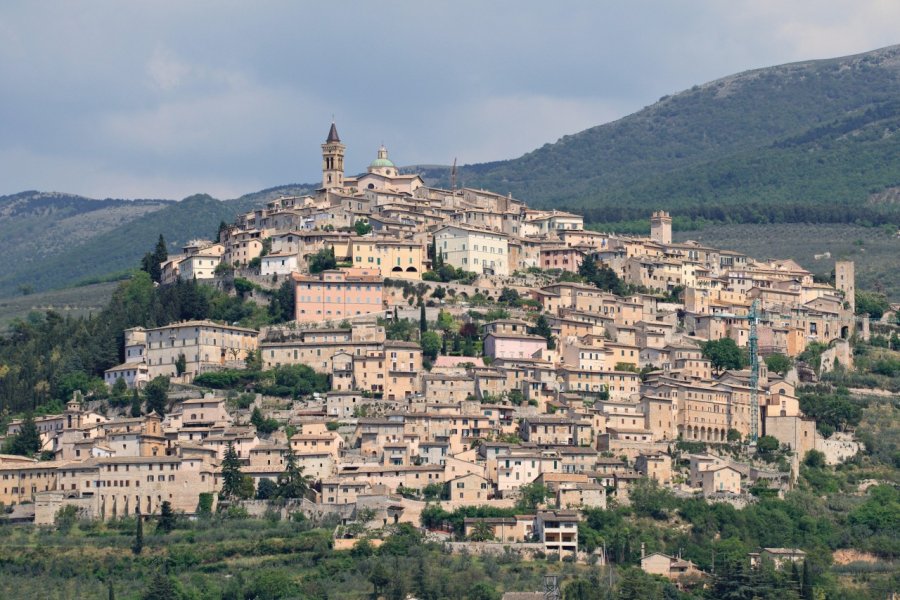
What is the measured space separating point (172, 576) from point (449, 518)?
952 centimetres

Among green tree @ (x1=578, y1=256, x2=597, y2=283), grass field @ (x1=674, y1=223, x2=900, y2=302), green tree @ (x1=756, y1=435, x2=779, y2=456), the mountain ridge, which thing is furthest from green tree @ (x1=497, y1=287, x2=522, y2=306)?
the mountain ridge

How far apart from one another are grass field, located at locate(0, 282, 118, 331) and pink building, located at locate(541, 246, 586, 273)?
3023 centimetres

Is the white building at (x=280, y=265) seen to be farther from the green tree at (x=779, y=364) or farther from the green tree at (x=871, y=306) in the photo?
the green tree at (x=871, y=306)

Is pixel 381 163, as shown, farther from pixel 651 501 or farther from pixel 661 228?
pixel 651 501

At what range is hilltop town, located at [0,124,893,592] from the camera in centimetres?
6662

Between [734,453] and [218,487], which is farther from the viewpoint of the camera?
[734,453]

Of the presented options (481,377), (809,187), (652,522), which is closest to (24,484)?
(481,377)

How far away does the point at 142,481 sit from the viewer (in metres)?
66.6

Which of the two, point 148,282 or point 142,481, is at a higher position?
point 148,282

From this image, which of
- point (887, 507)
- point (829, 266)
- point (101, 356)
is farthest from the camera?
point (829, 266)

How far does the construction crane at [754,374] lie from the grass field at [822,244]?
1046 inches

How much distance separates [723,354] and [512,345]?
9992 millimetres

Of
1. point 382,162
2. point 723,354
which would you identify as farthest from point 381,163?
point 723,354

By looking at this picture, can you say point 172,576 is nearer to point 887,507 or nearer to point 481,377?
point 481,377
